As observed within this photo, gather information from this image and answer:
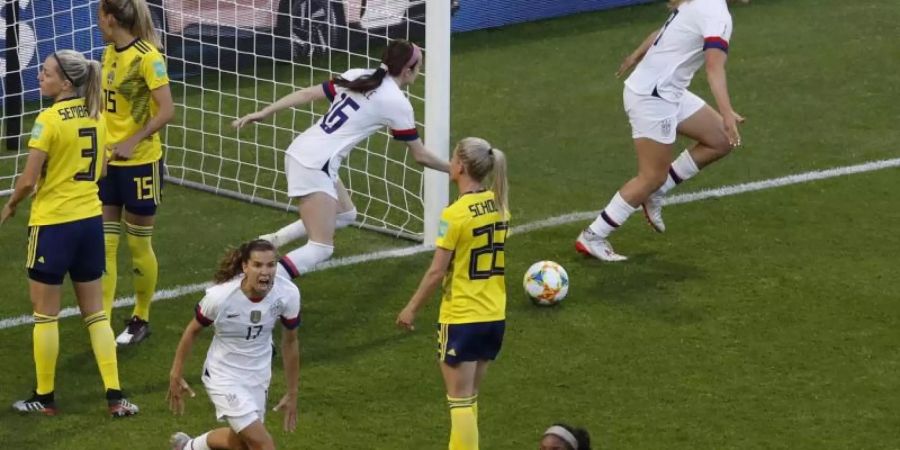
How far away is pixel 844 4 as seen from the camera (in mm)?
18094

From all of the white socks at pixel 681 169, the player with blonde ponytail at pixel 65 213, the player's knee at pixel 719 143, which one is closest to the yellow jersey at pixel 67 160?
the player with blonde ponytail at pixel 65 213

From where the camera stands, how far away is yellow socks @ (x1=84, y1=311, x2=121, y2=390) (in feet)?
27.7

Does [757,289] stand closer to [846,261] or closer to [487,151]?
[846,261]

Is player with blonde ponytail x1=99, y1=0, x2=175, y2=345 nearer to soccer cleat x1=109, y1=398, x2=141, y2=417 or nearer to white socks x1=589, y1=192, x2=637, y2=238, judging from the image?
soccer cleat x1=109, y1=398, x2=141, y2=417

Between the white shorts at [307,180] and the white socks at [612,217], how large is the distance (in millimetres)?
2080

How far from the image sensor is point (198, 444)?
25.1 ft

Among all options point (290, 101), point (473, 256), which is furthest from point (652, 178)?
point (473, 256)

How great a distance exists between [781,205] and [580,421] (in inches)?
163

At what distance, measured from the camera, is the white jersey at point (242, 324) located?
23.9 feet

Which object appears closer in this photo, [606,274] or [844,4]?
[606,274]

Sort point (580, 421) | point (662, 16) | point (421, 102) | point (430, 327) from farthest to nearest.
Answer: point (662, 16)
point (421, 102)
point (430, 327)
point (580, 421)

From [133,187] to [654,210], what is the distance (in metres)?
3.74

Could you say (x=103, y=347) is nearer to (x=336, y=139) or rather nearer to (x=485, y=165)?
(x=336, y=139)

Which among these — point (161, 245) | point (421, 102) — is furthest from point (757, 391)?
point (421, 102)
